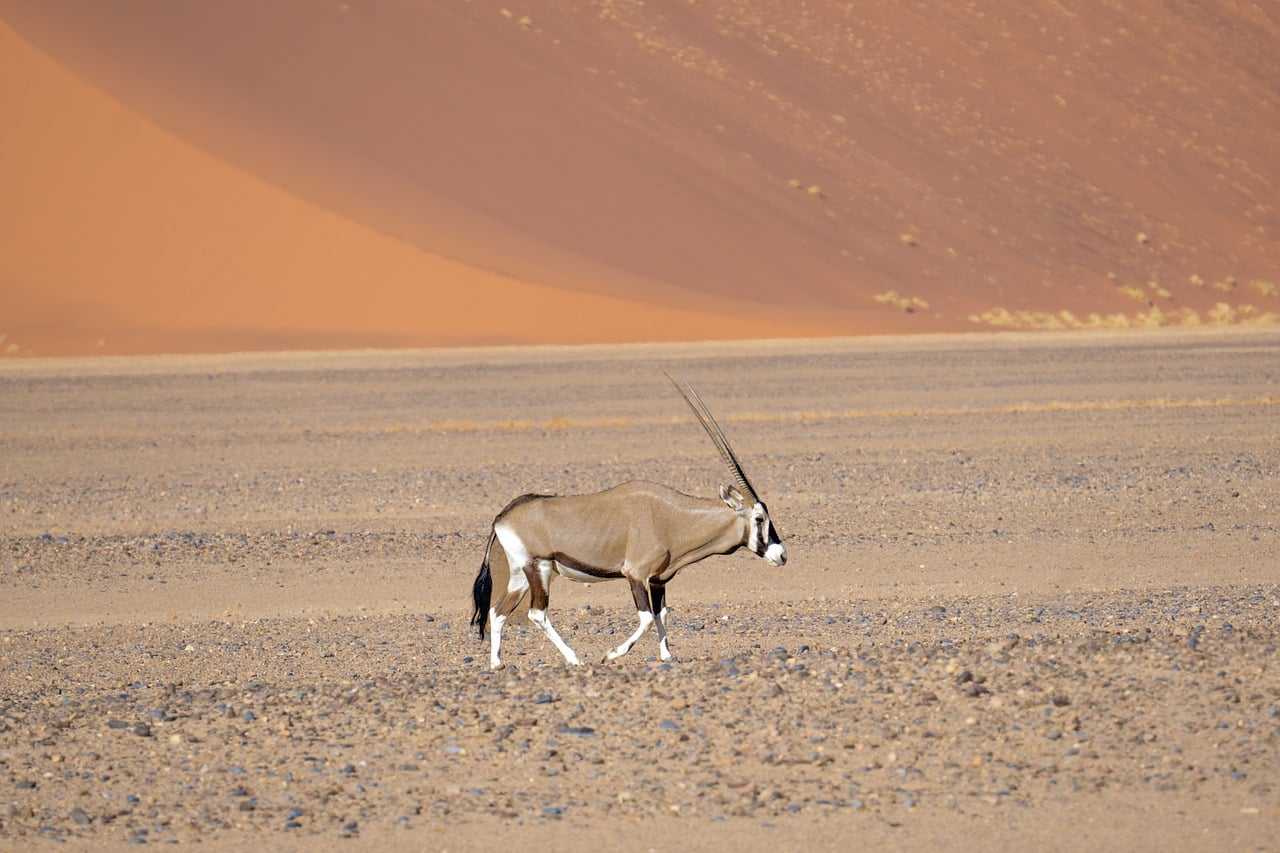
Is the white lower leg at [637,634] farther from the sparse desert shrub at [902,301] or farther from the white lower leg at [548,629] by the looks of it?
the sparse desert shrub at [902,301]

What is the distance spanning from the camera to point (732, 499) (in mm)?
7105

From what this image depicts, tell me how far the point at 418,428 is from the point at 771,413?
4739mm

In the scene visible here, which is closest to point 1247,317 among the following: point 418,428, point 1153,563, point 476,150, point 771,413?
point 476,150

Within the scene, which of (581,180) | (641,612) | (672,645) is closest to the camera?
(641,612)

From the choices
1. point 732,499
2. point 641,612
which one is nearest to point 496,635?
point 641,612

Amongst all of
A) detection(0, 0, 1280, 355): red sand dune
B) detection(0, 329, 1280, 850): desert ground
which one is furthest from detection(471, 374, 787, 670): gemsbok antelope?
detection(0, 0, 1280, 355): red sand dune

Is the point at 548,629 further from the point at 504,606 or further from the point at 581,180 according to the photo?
the point at 581,180

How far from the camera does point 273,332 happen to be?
3862 cm

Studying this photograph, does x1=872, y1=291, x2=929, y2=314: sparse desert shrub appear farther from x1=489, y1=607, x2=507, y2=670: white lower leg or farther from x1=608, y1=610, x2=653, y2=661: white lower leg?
x1=608, y1=610, x2=653, y2=661: white lower leg

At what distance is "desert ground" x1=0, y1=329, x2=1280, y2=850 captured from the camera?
566 cm

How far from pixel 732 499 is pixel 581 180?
1666 inches

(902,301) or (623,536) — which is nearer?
(623,536)

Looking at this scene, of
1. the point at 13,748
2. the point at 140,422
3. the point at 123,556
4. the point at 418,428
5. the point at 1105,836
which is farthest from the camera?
the point at 140,422

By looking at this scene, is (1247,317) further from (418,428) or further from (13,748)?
(13,748)
